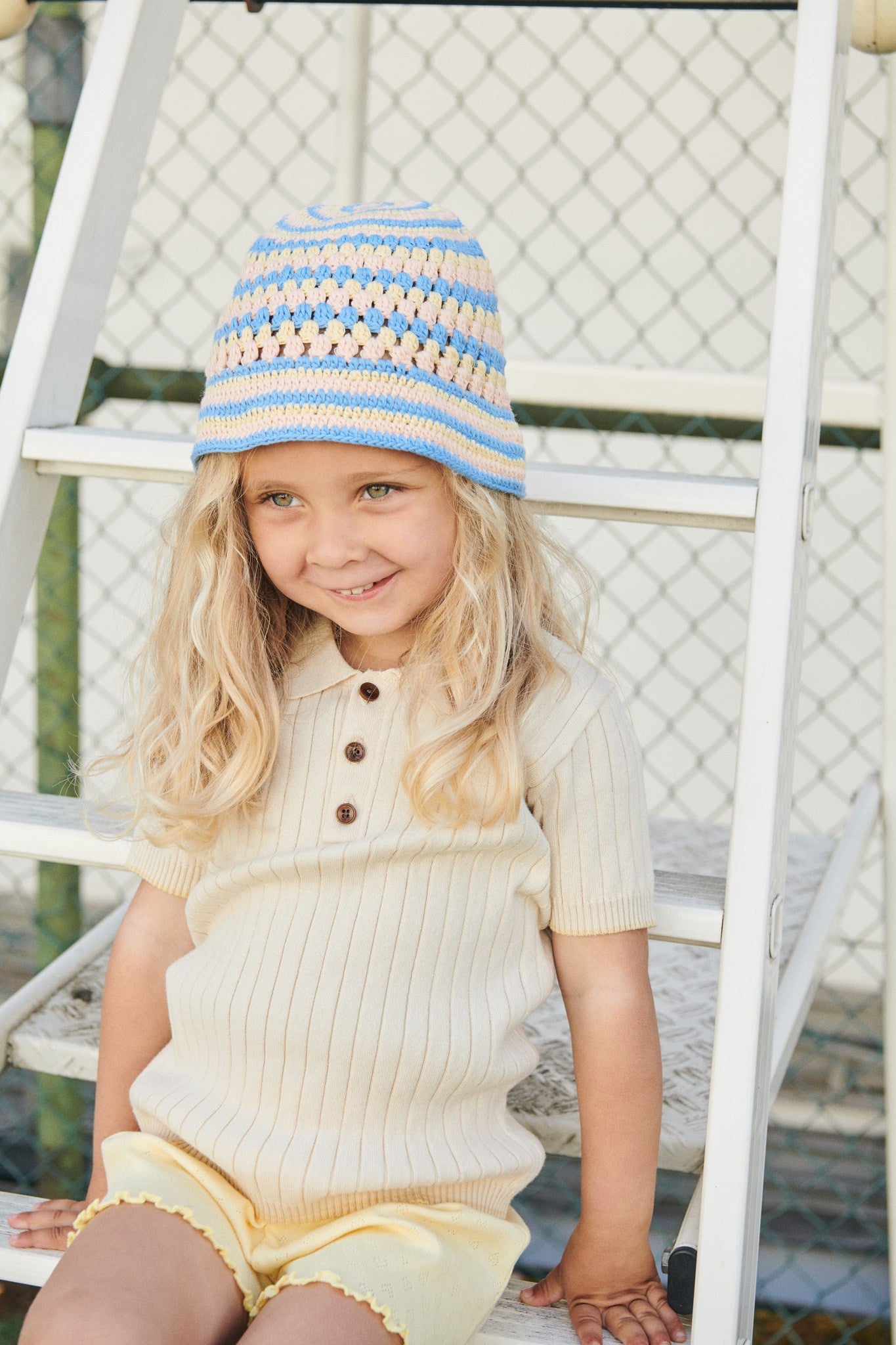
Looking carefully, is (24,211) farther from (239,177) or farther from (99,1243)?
(99,1243)

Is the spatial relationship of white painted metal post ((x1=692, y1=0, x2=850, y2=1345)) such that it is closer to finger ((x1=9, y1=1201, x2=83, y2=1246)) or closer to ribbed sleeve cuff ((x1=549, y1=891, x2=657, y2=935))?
ribbed sleeve cuff ((x1=549, y1=891, x2=657, y2=935))

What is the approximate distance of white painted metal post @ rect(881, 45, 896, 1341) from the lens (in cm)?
146

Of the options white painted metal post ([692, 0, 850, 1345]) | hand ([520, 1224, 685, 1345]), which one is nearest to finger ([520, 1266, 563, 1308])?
hand ([520, 1224, 685, 1345])

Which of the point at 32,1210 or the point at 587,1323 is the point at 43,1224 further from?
the point at 587,1323

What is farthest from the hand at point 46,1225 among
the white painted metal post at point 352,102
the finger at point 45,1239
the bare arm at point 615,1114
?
the white painted metal post at point 352,102

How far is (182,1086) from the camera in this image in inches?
40.2

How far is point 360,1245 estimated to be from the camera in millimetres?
908

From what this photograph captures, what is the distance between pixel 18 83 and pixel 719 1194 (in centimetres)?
314

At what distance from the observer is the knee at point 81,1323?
0.82m

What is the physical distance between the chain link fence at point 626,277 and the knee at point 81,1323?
202 centimetres

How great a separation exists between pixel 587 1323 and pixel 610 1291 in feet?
0.14

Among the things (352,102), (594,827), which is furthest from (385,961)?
(352,102)

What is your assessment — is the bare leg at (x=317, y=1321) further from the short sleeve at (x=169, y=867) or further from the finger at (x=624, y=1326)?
the short sleeve at (x=169, y=867)

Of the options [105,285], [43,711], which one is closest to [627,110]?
Result: [43,711]
